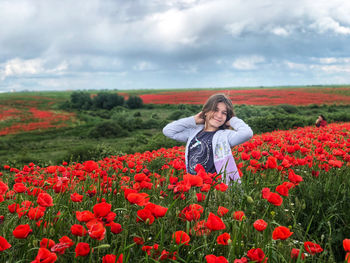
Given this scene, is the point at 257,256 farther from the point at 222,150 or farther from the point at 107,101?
the point at 107,101

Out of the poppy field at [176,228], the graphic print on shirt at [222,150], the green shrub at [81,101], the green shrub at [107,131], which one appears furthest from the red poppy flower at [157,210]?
the green shrub at [81,101]

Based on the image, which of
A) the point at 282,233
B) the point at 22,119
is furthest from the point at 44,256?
the point at 22,119

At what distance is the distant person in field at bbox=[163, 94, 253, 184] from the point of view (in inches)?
134

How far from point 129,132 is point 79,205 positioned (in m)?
32.8

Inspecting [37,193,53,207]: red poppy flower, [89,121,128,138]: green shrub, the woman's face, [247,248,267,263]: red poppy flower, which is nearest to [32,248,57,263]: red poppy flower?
[37,193,53,207]: red poppy flower

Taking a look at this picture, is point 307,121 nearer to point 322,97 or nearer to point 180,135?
point 322,97

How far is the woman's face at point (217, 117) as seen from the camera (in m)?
3.68

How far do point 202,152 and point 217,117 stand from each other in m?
0.52

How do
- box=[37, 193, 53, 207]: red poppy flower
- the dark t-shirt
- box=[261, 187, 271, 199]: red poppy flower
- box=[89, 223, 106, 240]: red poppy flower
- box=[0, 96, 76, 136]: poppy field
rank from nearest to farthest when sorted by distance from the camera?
box=[89, 223, 106, 240]: red poppy flower → box=[37, 193, 53, 207]: red poppy flower → box=[261, 187, 271, 199]: red poppy flower → the dark t-shirt → box=[0, 96, 76, 136]: poppy field

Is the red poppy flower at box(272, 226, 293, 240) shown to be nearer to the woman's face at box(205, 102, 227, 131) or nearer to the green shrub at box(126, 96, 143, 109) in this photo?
the woman's face at box(205, 102, 227, 131)

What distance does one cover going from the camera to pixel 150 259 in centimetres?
143

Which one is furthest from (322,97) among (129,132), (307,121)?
(129,132)

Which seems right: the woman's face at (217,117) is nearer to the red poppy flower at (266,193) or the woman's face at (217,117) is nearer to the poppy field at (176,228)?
the poppy field at (176,228)

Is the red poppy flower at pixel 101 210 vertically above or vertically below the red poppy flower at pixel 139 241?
above
